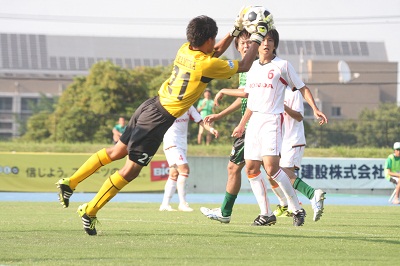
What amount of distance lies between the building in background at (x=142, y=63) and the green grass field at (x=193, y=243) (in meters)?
84.0

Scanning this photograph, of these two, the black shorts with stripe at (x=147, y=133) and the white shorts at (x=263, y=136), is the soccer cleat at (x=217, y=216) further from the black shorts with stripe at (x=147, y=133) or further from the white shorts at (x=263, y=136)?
the black shorts with stripe at (x=147, y=133)

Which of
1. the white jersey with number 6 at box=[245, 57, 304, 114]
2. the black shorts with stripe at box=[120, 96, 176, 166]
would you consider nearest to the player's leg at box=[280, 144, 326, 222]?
the white jersey with number 6 at box=[245, 57, 304, 114]

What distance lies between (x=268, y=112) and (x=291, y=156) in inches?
108

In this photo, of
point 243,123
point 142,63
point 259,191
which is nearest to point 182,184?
point 259,191

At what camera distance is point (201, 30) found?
955 cm

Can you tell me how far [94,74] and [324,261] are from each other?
45458 mm

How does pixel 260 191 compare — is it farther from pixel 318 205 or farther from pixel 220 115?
pixel 220 115

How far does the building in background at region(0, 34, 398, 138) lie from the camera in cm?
9656

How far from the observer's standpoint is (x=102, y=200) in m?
9.73

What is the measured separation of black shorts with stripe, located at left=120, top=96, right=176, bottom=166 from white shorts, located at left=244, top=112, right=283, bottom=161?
2010 mm

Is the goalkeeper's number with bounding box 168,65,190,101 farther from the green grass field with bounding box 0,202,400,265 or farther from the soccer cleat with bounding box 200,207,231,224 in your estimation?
the soccer cleat with bounding box 200,207,231,224

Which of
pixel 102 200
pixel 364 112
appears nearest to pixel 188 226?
pixel 102 200

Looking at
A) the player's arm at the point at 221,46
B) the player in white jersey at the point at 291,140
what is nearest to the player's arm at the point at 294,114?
the player in white jersey at the point at 291,140

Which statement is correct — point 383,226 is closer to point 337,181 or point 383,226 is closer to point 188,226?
point 188,226
